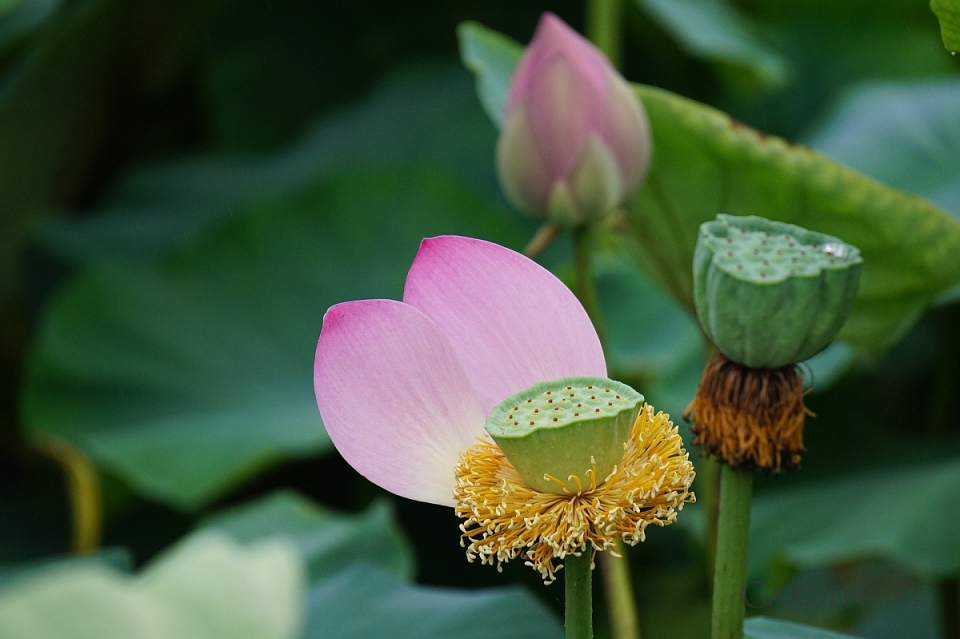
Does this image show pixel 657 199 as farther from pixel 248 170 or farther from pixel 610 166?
pixel 248 170

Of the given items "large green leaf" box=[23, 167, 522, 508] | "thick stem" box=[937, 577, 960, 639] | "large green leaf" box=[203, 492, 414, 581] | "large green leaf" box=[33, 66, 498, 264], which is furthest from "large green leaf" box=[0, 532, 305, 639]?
"large green leaf" box=[33, 66, 498, 264]

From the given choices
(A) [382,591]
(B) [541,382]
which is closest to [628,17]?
(A) [382,591]

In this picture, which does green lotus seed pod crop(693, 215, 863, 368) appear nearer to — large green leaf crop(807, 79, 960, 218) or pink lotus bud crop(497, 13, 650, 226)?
pink lotus bud crop(497, 13, 650, 226)

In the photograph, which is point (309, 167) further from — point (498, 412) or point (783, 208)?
point (498, 412)

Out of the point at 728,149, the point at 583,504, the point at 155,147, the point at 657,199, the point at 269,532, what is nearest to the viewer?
the point at 583,504

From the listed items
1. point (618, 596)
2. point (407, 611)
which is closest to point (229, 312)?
point (407, 611)
